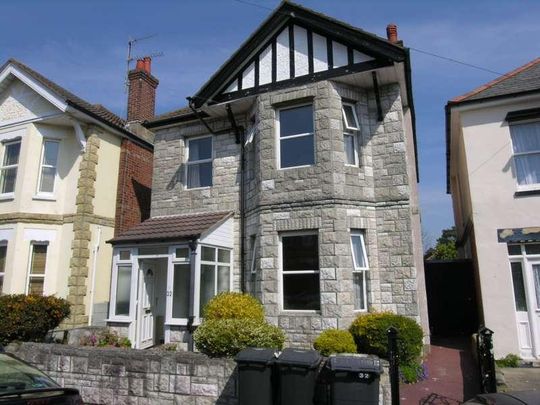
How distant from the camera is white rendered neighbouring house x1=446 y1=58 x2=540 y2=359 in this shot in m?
9.98

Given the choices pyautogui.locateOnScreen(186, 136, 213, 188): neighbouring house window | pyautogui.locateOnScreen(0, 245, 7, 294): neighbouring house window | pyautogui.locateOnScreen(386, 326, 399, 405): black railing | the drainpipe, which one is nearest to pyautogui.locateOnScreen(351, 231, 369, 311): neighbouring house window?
pyautogui.locateOnScreen(386, 326, 399, 405): black railing

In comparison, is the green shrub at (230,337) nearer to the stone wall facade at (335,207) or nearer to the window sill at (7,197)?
the stone wall facade at (335,207)

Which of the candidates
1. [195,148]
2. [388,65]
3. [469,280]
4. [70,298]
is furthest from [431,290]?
[70,298]

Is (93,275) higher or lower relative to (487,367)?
higher

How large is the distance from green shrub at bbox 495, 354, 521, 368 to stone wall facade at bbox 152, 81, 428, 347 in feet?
6.46

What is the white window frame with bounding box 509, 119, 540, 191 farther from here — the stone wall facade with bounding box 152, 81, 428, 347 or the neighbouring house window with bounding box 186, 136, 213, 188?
the neighbouring house window with bounding box 186, 136, 213, 188

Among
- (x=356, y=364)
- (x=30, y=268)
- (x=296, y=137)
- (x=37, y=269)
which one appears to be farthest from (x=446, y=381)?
(x=30, y=268)

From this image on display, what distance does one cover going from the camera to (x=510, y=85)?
1127 cm

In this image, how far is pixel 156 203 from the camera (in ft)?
46.3

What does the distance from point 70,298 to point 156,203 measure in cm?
395

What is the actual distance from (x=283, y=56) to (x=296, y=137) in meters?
2.46

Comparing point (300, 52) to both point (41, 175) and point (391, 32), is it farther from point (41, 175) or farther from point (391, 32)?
point (41, 175)

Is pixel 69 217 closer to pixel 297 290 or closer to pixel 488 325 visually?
pixel 297 290

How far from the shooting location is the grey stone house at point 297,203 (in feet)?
34.2
